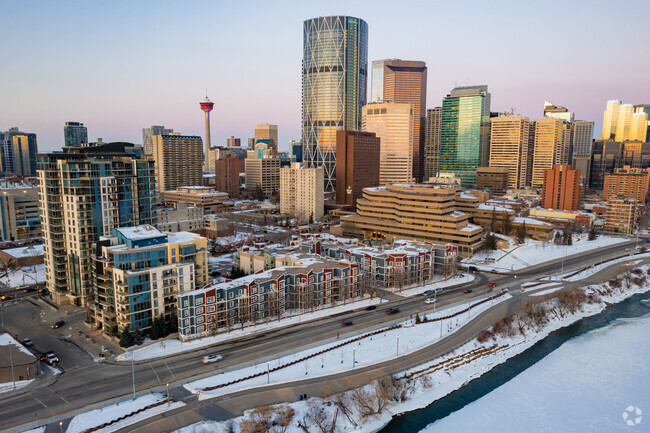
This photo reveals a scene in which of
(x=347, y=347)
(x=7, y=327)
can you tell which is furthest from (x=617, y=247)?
(x=7, y=327)

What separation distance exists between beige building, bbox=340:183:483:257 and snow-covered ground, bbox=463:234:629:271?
512cm

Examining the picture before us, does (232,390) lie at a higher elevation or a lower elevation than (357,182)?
lower

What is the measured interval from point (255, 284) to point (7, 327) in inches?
1457

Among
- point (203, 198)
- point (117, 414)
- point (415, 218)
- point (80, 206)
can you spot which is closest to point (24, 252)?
point (80, 206)

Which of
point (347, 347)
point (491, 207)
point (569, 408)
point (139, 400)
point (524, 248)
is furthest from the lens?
point (491, 207)

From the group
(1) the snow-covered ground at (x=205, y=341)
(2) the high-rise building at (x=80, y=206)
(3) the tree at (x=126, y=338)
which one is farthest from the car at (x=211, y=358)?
(2) the high-rise building at (x=80, y=206)

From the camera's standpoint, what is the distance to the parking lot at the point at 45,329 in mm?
56188

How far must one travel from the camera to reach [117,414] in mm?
43781

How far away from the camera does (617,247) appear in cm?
12500

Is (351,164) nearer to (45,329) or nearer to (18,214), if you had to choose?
(18,214)

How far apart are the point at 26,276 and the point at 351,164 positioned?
121584mm

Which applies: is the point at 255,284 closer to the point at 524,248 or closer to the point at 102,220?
the point at 102,220

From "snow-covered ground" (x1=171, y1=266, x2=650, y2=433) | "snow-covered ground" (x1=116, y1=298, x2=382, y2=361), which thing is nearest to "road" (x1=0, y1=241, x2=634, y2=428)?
"snow-covered ground" (x1=116, y1=298, x2=382, y2=361)

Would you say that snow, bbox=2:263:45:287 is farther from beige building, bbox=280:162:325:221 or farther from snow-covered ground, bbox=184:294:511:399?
beige building, bbox=280:162:325:221
